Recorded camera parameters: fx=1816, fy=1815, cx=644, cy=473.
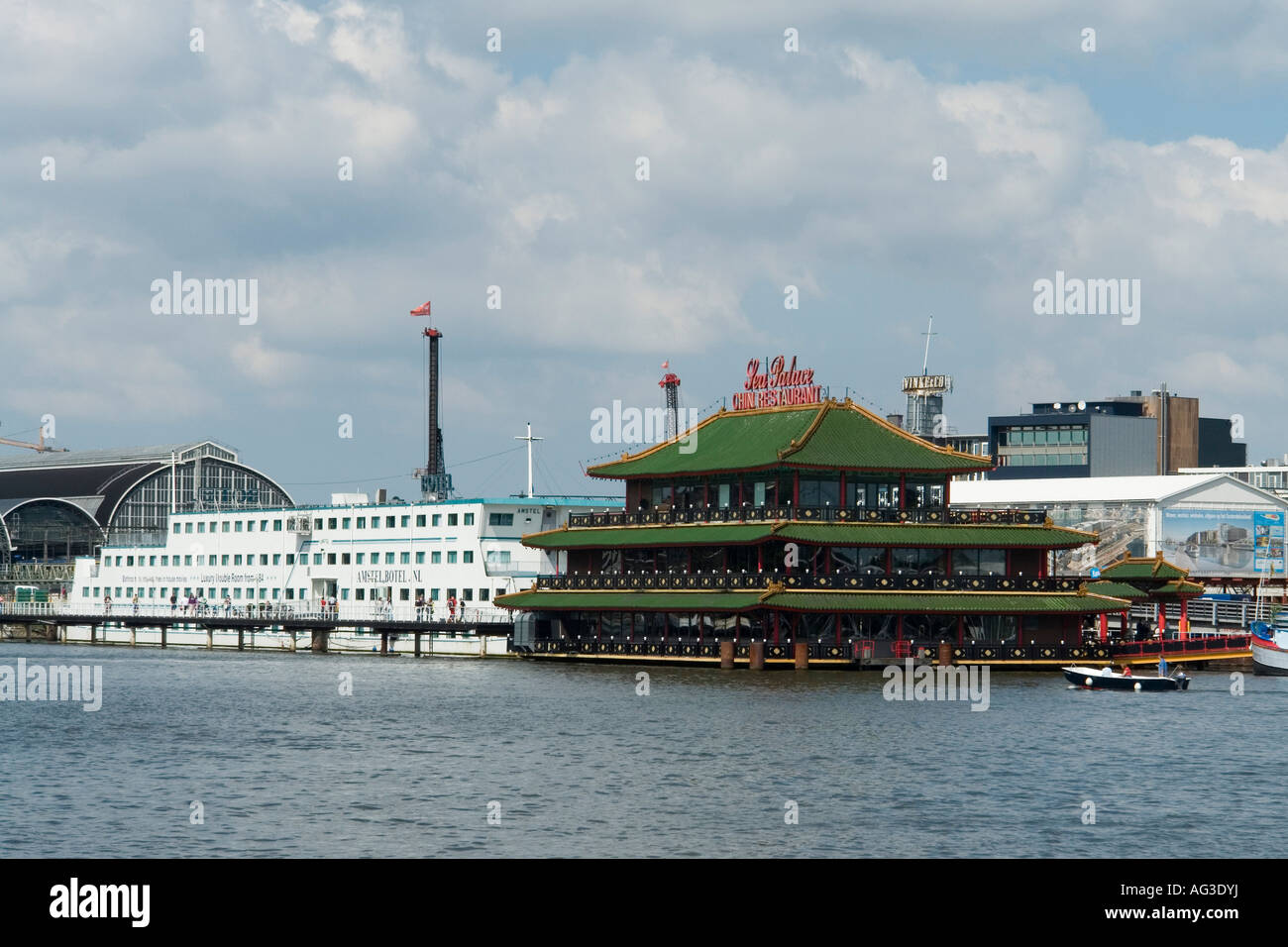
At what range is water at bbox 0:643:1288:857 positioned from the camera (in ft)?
164

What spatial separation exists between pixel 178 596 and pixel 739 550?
78577 millimetres

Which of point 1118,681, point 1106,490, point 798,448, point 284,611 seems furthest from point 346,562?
point 1118,681

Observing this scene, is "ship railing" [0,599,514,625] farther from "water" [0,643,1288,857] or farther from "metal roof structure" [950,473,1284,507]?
"metal roof structure" [950,473,1284,507]

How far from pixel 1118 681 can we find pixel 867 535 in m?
18.4

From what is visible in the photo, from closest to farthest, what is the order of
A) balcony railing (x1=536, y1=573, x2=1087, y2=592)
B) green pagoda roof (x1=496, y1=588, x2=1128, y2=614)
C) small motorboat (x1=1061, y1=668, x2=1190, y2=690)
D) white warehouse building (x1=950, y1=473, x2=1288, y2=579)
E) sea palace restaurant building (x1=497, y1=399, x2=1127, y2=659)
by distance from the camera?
small motorboat (x1=1061, y1=668, x2=1190, y2=690)
green pagoda roof (x1=496, y1=588, x2=1128, y2=614)
balcony railing (x1=536, y1=573, x2=1087, y2=592)
sea palace restaurant building (x1=497, y1=399, x2=1127, y2=659)
white warehouse building (x1=950, y1=473, x2=1288, y2=579)

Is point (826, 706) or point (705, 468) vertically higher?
point (705, 468)

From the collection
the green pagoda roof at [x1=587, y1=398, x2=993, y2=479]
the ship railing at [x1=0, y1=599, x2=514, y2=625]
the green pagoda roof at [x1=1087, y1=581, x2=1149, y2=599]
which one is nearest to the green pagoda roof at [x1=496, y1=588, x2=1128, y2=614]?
the green pagoda roof at [x1=587, y1=398, x2=993, y2=479]

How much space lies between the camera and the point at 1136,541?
170 meters

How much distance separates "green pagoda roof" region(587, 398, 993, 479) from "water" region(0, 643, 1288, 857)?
17.5m

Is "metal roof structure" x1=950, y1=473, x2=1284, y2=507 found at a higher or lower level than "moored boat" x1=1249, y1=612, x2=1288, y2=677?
higher

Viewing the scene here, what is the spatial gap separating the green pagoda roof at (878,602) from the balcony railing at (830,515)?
5.13 metres
